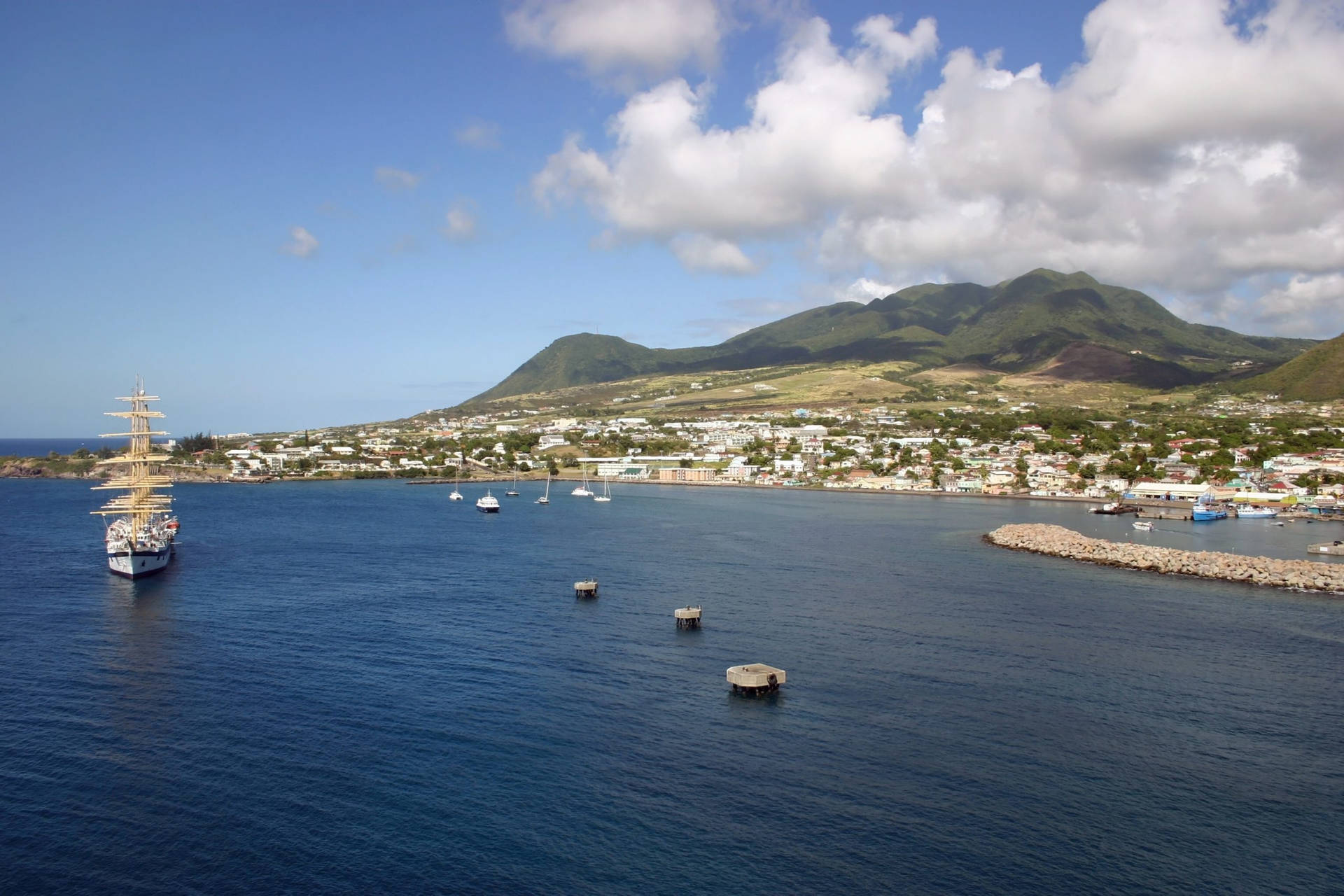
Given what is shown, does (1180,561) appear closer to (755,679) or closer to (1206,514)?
(1206,514)

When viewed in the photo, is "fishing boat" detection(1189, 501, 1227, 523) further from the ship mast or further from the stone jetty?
the ship mast

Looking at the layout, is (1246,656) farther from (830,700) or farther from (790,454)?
(790,454)

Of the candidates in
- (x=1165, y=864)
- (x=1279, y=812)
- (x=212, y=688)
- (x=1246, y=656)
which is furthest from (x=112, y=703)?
(x=1246, y=656)

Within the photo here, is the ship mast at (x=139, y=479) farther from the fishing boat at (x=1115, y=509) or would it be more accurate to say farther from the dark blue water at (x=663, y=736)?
the fishing boat at (x=1115, y=509)

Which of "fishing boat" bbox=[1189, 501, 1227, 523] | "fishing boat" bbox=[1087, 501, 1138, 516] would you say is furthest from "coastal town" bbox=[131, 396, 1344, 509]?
"fishing boat" bbox=[1087, 501, 1138, 516]

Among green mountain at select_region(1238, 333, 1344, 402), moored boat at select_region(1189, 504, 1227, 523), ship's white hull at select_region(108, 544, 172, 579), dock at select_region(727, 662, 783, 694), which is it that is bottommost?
moored boat at select_region(1189, 504, 1227, 523)

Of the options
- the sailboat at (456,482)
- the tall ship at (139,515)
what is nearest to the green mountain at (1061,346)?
the sailboat at (456,482)
